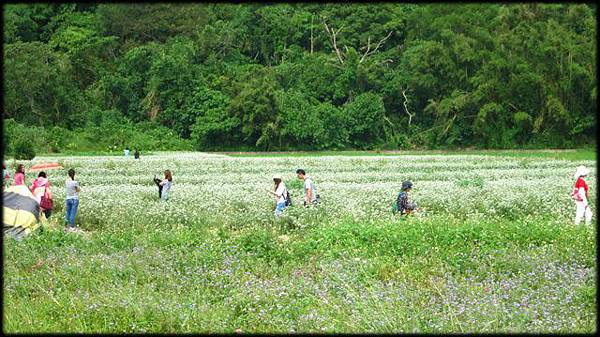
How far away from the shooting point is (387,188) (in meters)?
20.5

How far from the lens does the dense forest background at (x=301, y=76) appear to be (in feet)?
176

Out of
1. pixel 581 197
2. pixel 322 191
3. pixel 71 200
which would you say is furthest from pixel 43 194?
pixel 581 197

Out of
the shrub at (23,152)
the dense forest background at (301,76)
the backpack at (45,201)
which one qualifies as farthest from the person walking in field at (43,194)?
the dense forest background at (301,76)

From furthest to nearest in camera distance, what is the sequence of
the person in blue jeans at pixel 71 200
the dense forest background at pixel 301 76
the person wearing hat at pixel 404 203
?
the dense forest background at pixel 301 76 < the person in blue jeans at pixel 71 200 < the person wearing hat at pixel 404 203

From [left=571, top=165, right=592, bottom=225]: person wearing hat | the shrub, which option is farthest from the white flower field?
the shrub

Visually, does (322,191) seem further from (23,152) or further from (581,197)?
(23,152)

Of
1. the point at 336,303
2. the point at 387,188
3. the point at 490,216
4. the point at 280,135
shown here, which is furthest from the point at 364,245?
the point at 280,135

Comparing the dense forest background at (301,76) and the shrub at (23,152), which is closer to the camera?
the shrub at (23,152)

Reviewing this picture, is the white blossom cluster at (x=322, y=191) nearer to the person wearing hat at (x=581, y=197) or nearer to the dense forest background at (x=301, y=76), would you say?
the person wearing hat at (x=581, y=197)

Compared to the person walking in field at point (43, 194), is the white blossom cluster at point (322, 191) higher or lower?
lower

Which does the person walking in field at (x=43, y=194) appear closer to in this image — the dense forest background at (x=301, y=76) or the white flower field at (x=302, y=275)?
the white flower field at (x=302, y=275)

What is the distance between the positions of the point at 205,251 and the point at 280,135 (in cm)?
4461

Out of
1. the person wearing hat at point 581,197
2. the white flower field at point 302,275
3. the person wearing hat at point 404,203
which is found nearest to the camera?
the white flower field at point 302,275

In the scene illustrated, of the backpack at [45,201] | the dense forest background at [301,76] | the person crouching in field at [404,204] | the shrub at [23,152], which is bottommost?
the shrub at [23,152]
